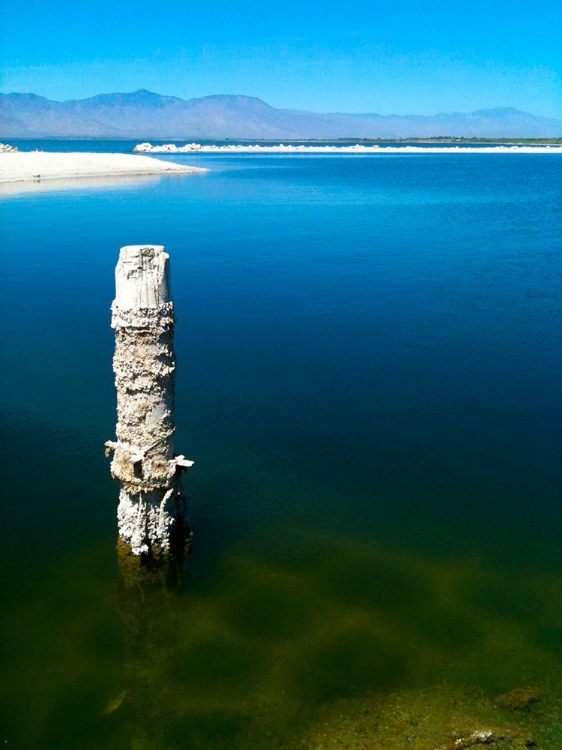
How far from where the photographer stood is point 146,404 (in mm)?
12656

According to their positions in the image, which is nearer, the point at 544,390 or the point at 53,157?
the point at 544,390

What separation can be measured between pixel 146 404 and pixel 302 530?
451 cm

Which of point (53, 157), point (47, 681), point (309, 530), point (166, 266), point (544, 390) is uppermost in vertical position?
point (53, 157)

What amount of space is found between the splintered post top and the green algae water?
5.24m

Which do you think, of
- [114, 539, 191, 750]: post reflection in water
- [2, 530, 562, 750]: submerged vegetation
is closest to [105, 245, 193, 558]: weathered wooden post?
[114, 539, 191, 750]: post reflection in water

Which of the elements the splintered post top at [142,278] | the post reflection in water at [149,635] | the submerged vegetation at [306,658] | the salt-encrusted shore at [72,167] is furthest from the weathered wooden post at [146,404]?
the salt-encrusted shore at [72,167]

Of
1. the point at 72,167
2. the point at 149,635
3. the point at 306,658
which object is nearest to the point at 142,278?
the point at 149,635

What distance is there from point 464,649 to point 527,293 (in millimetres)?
24734

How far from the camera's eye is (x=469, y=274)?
122ft

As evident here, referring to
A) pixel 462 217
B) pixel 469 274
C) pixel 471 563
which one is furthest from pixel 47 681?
pixel 462 217

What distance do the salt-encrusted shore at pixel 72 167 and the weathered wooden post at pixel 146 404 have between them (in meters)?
71.9

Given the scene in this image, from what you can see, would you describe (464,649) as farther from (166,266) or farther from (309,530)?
(166,266)

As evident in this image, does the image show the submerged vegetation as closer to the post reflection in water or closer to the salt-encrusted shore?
the post reflection in water

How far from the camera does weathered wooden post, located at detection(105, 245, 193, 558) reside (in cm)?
1206
